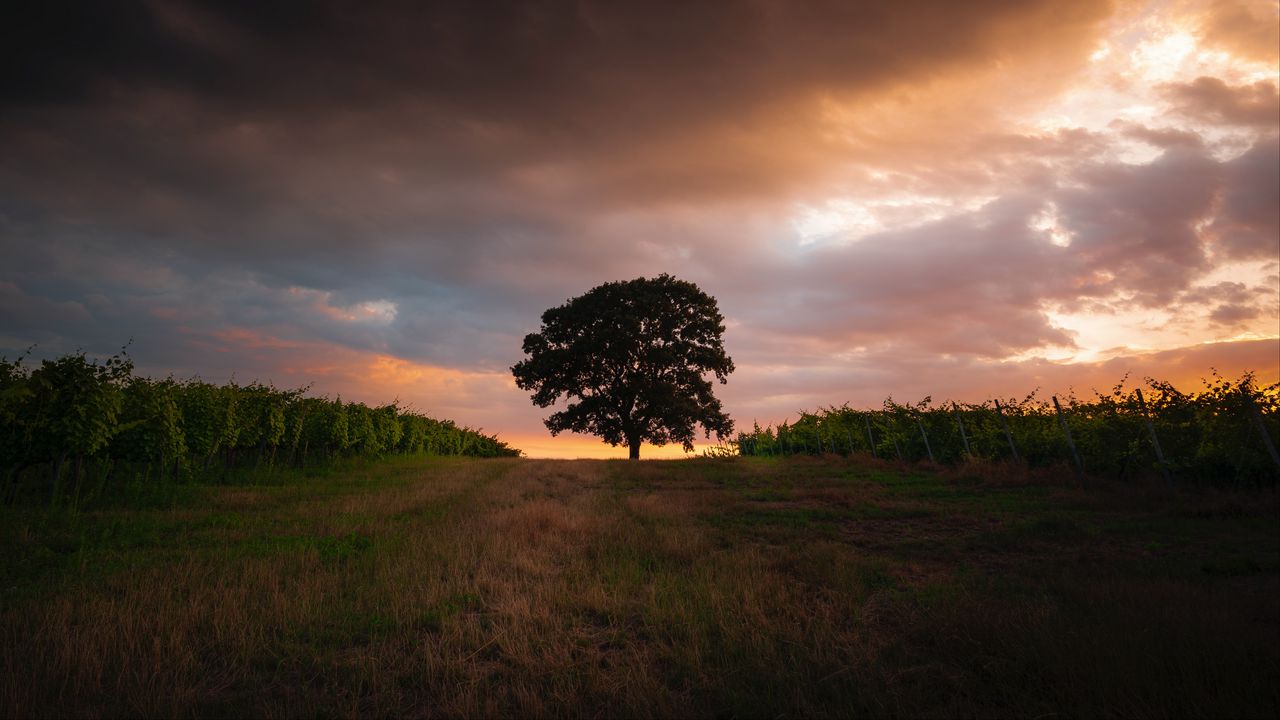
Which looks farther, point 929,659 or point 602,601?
point 602,601

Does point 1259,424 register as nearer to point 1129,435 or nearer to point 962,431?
point 1129,435

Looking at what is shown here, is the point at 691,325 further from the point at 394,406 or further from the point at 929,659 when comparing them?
the point at 929,659

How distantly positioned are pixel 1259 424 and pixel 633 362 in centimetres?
2839

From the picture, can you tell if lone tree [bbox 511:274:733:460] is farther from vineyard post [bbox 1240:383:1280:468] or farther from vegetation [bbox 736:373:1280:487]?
vineyard post [bbox 1240:383:1280:468]

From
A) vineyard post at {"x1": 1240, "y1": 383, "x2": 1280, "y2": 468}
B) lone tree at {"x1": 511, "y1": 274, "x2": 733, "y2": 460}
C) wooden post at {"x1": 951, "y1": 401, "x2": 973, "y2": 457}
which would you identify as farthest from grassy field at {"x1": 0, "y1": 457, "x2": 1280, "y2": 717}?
lone tree at {"x1": 511, "y1": 274, "x2": 733, "y2": 460}

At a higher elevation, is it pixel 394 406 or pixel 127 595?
pixel 394 406

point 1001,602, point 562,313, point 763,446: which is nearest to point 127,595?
point 1001,602

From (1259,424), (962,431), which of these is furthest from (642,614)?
(962,431)

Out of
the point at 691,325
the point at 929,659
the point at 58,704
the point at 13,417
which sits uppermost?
the point at 691,325

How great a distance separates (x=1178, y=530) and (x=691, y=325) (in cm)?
2860

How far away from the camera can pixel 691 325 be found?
37188 millimetres

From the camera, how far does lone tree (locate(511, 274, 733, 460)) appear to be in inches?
1385

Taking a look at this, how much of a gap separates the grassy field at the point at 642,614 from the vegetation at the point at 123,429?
2.63m

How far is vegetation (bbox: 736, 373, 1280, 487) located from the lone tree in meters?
12.0
